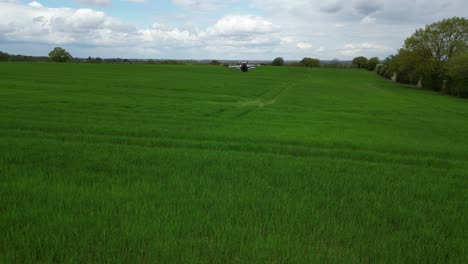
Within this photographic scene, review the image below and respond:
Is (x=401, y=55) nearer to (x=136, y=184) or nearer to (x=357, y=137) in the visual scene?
(x=357, y=137)

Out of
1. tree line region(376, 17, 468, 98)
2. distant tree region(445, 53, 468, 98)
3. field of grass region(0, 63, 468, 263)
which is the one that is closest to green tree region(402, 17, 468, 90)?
tree line region(376, 17, 468, 98)

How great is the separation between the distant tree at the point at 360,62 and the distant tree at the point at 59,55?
143916mm

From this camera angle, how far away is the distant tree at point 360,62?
165 metres

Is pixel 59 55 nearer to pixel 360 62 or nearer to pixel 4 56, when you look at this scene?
pixel 4 56

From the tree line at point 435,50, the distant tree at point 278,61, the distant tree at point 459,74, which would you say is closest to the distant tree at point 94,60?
the distant tree at point 278,61

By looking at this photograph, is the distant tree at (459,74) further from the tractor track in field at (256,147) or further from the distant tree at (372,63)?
the distant tree at (372,63)

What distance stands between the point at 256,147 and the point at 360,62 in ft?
575

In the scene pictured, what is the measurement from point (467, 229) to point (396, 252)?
5.97 feet

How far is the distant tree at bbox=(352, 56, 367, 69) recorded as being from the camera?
165 meters

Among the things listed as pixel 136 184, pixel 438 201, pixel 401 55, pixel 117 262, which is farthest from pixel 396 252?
pixel 401 55

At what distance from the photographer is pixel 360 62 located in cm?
16738

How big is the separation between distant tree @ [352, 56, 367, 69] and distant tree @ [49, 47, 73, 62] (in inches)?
5666

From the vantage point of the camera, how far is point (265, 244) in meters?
4.16

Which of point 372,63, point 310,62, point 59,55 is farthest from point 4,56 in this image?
point 372,63
